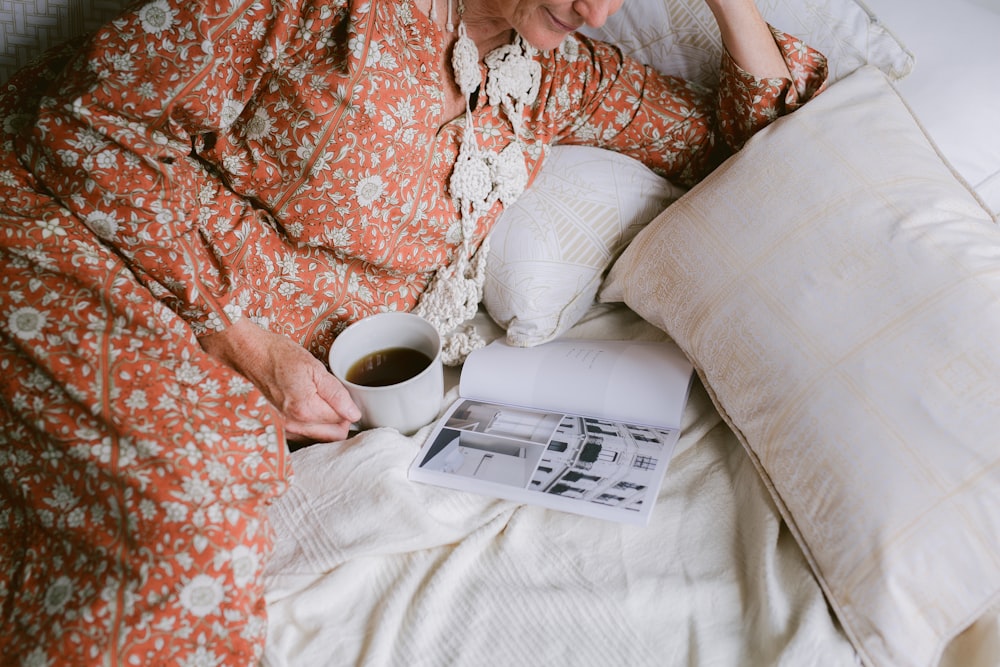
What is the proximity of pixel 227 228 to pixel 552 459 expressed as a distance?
20.4 inches

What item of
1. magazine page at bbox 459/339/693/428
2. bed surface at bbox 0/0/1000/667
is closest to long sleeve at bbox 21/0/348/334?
bed surface at bbox 0/0/1000/667

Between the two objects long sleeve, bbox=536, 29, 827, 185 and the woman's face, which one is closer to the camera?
the woman's face

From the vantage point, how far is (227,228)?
3.09 ft

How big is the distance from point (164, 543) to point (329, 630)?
7.6 inches

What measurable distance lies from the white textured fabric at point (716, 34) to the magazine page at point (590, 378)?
1.60 ft

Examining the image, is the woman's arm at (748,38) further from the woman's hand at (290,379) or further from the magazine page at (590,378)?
the woman's hand at (290,379)

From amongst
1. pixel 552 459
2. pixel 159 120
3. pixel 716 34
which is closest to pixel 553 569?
pixel 552 459

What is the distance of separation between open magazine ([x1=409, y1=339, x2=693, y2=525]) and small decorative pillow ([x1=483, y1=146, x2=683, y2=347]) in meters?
0.06

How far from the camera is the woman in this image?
72cm

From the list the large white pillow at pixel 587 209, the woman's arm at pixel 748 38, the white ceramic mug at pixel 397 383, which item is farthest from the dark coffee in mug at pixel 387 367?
the woman's arm at pixel 748 38

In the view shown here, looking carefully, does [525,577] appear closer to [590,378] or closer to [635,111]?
[590,378]

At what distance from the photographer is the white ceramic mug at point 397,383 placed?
911 mm

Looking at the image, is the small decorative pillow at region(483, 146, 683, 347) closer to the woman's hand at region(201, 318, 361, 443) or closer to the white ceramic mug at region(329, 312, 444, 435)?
the white ceramic mug at region(329, 312, 444, 435)

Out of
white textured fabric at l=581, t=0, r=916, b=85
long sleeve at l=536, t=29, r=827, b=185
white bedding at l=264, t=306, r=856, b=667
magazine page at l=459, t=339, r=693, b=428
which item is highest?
white textured fabric at l=581, t=0, r=916, b=85
